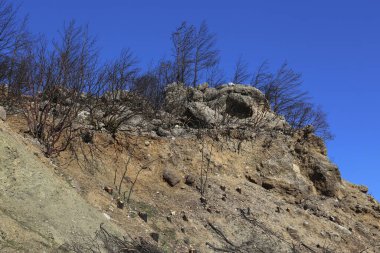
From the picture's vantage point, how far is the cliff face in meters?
8.35

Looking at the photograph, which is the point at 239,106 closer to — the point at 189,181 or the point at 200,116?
the point at 200,116

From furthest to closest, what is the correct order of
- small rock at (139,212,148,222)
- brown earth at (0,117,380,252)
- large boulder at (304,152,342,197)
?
1. large boulder at (304,152,342,197)
2. small rock at (139,212,148,222)
3. brown earth at (0,117,380,252)

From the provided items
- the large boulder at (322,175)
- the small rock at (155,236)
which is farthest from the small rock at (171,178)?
A: the large boulder at (322,175)

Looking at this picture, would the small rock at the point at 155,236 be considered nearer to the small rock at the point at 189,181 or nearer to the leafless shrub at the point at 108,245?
the leafless shrub at the point at 108,245

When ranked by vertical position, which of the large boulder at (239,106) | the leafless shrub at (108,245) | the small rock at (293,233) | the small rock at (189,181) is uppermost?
the large boulder at (239,106)

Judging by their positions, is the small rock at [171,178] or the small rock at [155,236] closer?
the small rock at [155,236]

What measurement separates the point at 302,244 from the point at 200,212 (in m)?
3.00

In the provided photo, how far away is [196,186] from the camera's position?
42.4 feet

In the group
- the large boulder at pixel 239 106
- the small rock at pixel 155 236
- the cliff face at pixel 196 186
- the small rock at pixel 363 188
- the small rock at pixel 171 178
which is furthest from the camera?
the small rock at pixel 363 188

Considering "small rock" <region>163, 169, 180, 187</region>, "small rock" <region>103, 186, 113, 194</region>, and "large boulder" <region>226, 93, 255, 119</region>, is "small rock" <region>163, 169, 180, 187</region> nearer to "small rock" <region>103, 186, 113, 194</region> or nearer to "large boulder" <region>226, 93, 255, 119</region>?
"small rock" <region>103, 186, 113, 194</region>

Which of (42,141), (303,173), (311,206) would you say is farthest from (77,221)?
(303,173)

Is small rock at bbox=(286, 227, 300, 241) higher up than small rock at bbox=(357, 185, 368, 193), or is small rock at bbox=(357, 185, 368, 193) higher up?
small rock at bbox=(357, 185, 368, 193)

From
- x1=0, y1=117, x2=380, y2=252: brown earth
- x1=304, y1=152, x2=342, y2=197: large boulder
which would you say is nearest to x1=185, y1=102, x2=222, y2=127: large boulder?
x1=0, y1=117, x2=380, y2=252: brown earth

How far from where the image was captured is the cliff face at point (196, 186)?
835 cm
